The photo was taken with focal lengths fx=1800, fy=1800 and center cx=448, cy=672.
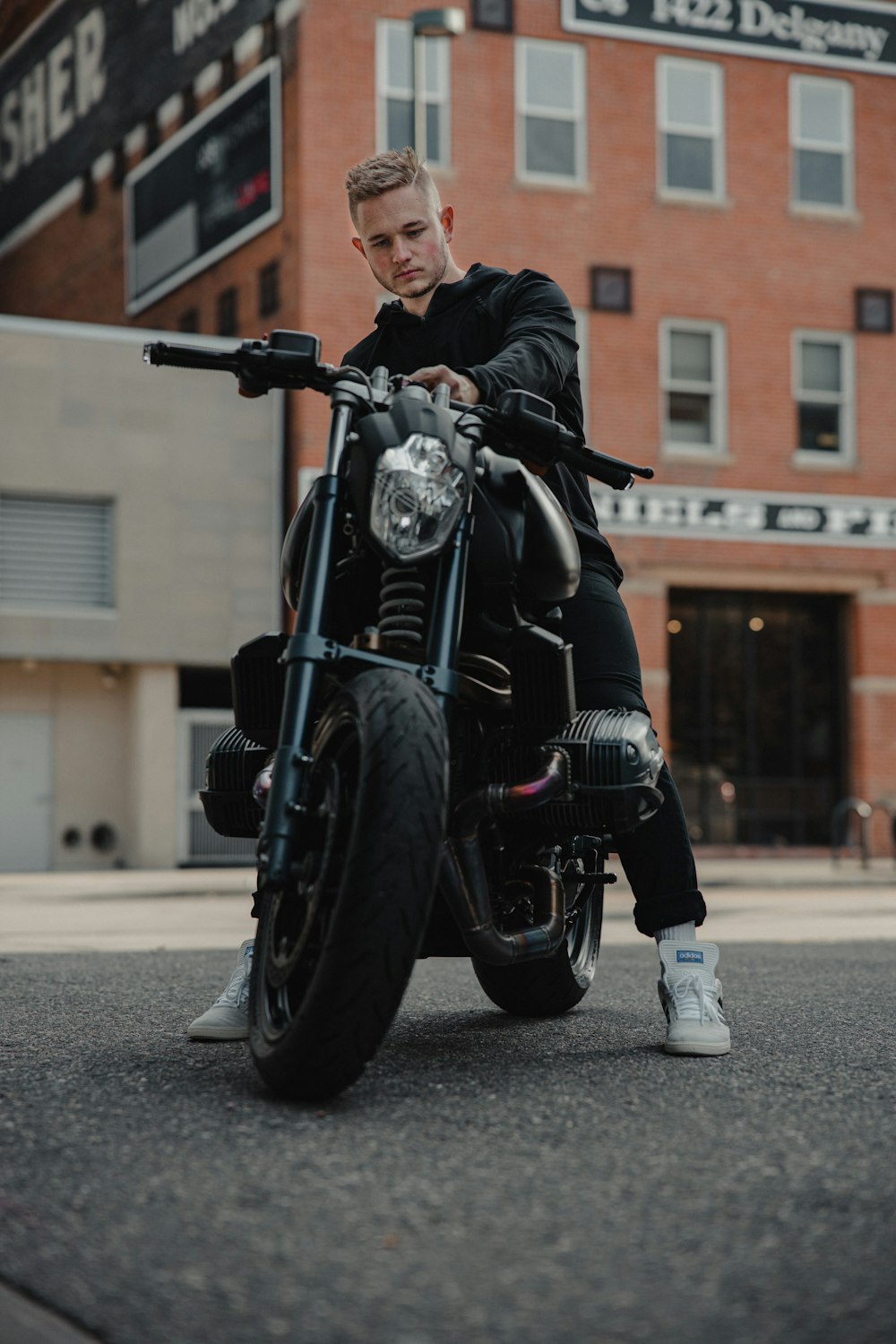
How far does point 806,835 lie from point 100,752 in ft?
30.7

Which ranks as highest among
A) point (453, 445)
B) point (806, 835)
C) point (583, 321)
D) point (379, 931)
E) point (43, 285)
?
point (43, 285)

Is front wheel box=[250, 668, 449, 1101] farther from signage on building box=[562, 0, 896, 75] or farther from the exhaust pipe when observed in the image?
signage on building box=[562, 0, 896, 75]

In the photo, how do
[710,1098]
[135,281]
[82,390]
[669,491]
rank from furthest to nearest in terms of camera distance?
[135,281] → [669,491] → [82,390] → [710,1098]

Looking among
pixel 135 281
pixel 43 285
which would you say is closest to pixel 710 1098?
pixel 135 281

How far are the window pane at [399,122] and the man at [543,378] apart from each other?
19061 millimetres

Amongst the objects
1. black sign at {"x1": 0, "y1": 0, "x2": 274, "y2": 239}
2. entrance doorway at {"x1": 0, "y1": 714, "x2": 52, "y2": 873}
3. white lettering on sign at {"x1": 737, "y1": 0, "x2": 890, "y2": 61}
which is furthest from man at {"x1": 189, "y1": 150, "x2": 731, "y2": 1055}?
white lettering on sign at {"x1": 737, "y1": 0, "x2": 890, "y2": 61}

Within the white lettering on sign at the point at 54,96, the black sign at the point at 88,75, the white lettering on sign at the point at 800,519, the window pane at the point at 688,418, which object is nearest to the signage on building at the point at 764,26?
the black sign at the point at 88,75

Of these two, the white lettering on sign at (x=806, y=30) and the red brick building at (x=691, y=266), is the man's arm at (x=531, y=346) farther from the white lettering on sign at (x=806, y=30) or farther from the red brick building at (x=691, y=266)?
the white lettering on sign at (x=806, y=30)

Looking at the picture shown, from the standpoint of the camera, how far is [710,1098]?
10.6ft

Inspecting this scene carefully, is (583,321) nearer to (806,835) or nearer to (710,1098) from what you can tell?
(806,835)

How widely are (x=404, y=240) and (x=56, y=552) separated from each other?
18350mm

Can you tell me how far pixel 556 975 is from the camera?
449cm

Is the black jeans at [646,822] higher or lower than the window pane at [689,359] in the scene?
lower

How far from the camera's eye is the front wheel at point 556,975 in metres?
4.47
